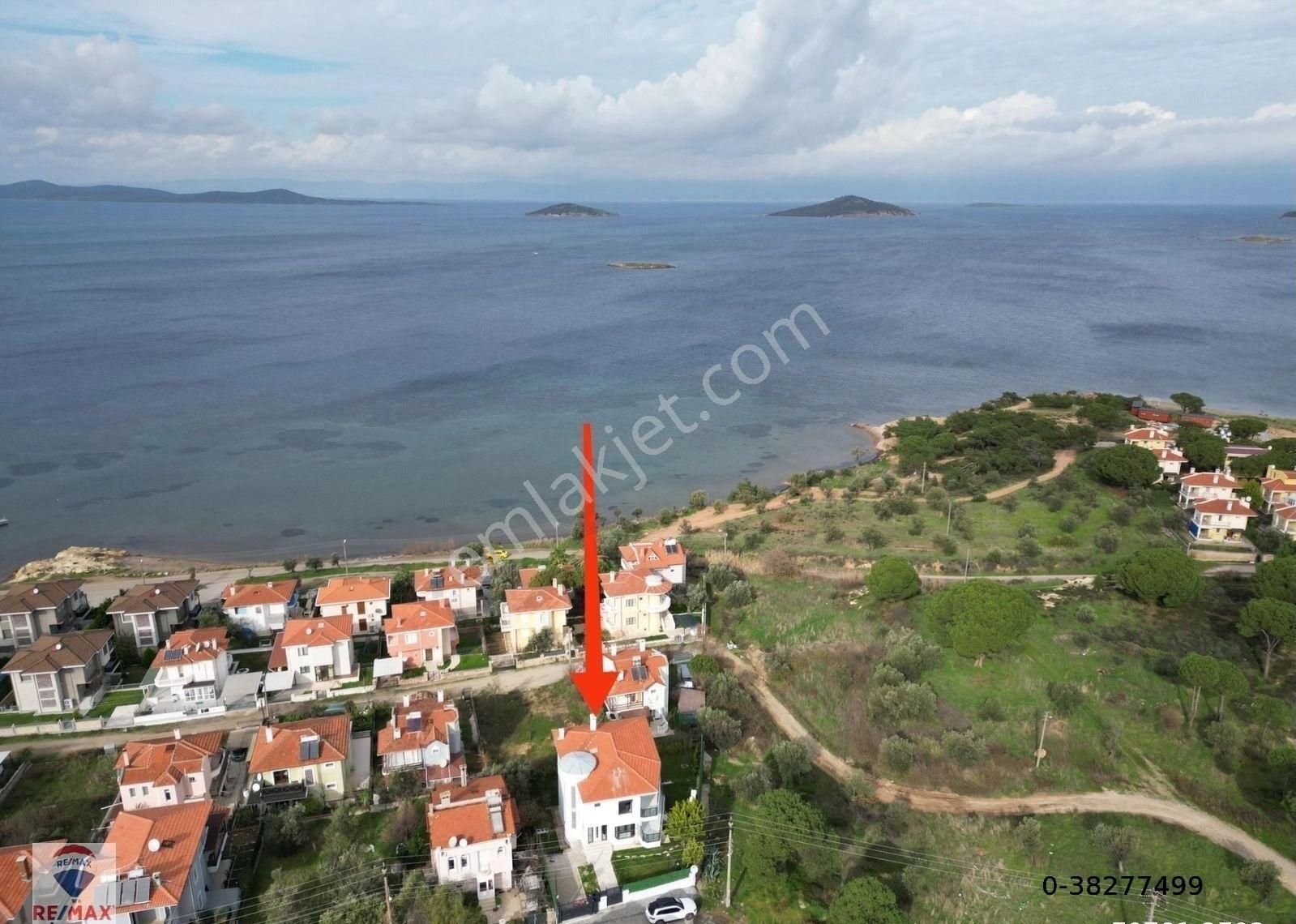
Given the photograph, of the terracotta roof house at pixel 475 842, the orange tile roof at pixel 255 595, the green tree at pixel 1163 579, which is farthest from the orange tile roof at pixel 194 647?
the green tree at pixel 1163 579

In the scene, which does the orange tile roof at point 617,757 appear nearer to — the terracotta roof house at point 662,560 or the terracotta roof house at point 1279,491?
the terracotta roof house at point 662,560

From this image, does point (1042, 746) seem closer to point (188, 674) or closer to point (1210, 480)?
point (1210, 480)

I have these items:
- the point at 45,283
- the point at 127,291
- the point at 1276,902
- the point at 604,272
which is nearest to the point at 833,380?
the point at 1276,902

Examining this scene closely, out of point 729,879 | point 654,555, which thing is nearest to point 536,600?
point 654,555

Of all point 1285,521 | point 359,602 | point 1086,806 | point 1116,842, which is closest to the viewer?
point 1116,842

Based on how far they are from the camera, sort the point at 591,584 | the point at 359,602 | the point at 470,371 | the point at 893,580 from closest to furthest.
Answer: the point at 591,584 < the point at 893,580 < the point at 359,602 < the point at 470,371

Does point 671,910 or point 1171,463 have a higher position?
point 1171,463

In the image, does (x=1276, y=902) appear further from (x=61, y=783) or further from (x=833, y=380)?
(x=833, y=380)
